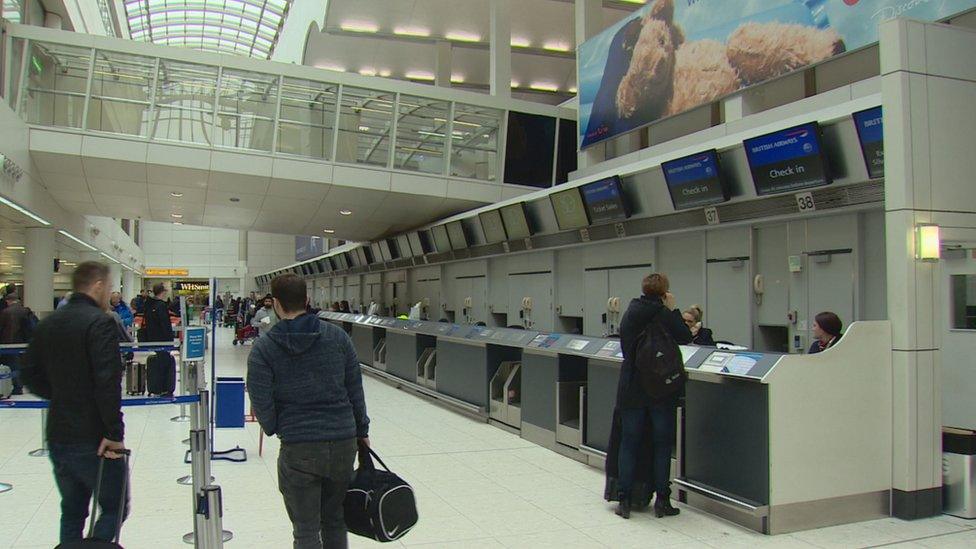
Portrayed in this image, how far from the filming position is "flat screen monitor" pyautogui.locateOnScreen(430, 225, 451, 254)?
48.4 feet

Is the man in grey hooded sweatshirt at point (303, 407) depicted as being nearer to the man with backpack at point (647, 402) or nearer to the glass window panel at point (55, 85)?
the man with backpack at point (647, 402)

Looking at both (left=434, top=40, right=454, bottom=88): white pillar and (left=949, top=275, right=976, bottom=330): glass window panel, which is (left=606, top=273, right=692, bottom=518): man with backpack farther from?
(left=434, top=40, right=454, bottom=88): white pillar

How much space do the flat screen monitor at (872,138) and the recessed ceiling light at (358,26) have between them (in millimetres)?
16123

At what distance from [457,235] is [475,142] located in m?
2.02

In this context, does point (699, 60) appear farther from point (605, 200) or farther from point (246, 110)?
point (246, 110)

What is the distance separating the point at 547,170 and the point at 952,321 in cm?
1004

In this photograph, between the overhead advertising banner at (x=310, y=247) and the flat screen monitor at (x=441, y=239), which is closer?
the flat screen monitor at (x=441, y=239)

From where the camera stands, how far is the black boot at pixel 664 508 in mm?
4828

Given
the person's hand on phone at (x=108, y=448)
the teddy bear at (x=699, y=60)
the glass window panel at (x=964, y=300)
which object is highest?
the teddy bear at (x=699, y=60)

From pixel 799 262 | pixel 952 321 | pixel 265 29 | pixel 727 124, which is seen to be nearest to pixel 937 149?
pixel 952 321

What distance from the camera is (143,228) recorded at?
47750 mm

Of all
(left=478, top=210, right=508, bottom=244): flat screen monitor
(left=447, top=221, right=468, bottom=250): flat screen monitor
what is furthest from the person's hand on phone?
(left=447, top=221, right=468, bottom=250): flat screen monitor

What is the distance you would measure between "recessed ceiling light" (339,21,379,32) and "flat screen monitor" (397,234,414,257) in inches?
248

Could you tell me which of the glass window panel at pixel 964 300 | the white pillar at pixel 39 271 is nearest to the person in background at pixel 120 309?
the white pillar at pixel 39 271
